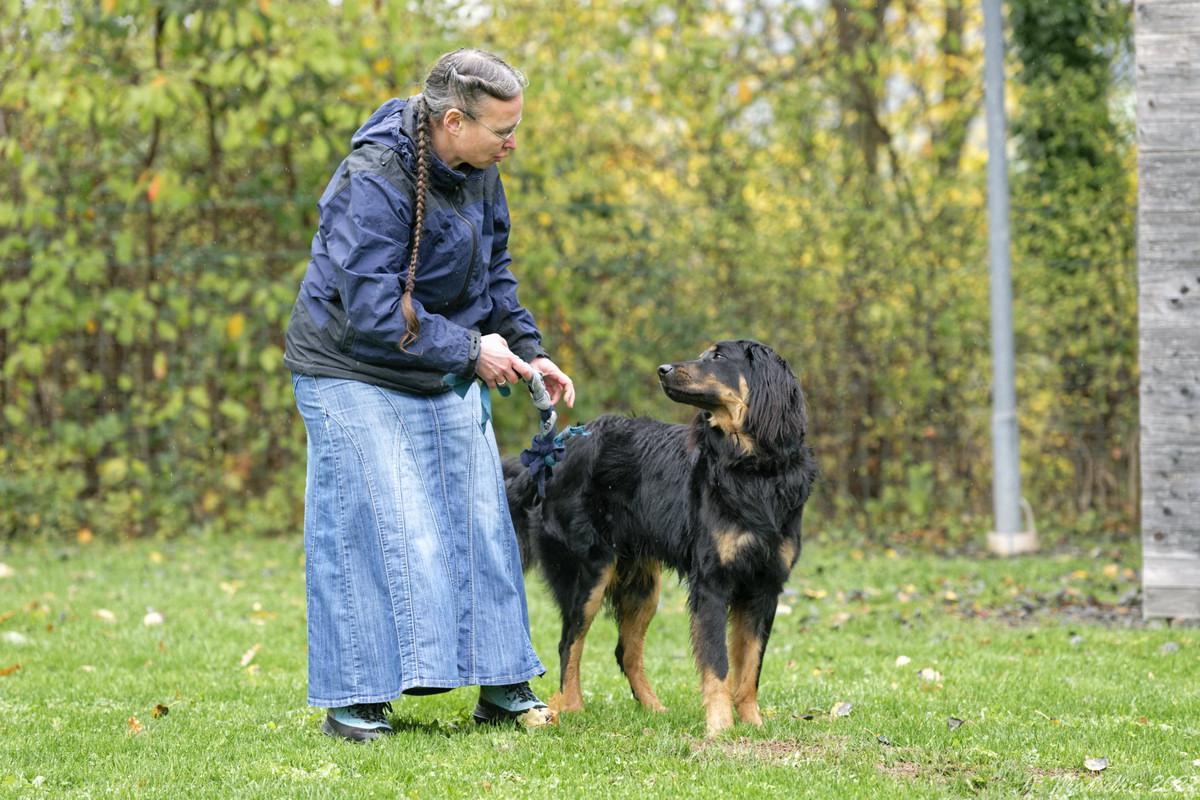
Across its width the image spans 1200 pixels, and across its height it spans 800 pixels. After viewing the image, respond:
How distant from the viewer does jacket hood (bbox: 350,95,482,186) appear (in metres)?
3.70

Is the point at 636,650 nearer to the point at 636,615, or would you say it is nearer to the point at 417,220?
the point at 636,615

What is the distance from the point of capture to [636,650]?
4.54 metres

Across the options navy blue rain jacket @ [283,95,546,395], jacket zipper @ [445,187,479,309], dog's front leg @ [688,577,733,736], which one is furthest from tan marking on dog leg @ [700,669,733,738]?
jacket zipper @ [445,187,479,309]

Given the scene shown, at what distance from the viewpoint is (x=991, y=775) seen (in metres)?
3.46

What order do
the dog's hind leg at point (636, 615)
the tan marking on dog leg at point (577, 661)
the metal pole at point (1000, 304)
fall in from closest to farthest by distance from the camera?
1. the tan marking on dog leg at point (577, 661)
2. the dog's hind leg at point (636, 615)
3. the metal pole at point (1000, 304)

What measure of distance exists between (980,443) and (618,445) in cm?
530

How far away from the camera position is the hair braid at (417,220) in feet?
11.8

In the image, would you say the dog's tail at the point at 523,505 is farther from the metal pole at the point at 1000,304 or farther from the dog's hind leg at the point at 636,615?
the metal pole at the point at 1000,304

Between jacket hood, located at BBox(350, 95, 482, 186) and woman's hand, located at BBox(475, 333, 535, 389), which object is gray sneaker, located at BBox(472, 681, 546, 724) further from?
jacket hood, located at BBox(350, 95, 482, 186)

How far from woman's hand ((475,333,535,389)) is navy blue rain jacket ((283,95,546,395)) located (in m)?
0.03

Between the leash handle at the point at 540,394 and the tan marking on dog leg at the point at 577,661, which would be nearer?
the leash handle at the point at 540,394

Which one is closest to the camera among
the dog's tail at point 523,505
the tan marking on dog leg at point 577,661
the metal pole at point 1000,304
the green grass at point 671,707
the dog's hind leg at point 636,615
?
the green grass at point 671,707

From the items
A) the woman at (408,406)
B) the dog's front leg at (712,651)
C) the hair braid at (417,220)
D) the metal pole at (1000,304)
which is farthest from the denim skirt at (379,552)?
the metal pole at (1000,304)

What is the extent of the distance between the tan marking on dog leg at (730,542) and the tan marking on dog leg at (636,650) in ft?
1.80
